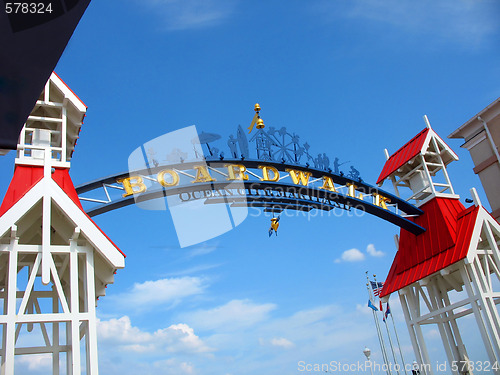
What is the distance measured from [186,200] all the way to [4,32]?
10651mm

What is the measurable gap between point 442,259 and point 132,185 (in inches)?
421

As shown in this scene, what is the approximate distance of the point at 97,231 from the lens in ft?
33.2

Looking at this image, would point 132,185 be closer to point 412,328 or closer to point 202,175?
point 202,175

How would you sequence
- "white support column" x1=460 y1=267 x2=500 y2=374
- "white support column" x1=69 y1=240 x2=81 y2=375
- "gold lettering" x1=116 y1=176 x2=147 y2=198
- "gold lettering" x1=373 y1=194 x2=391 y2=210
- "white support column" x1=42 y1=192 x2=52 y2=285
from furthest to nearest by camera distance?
"gold lettering" x1=373 y1=194 x2=391 y2=210
"white support column" x1=460 y1=267 x2=500 y2=374
"gold lettering" x1=116 y1=176 x2=147 y2=198
"white support column" x1=42 y1=192 x2=52 y2=285
"white support column" x1=69 y1=240 x2=81 y2=375

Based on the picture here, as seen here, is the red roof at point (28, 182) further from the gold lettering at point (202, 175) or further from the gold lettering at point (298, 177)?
the gold lettering at point (298, 177)

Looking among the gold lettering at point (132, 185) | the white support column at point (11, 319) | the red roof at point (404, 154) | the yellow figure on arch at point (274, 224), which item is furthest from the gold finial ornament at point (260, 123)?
the white support column at point (11, 319)

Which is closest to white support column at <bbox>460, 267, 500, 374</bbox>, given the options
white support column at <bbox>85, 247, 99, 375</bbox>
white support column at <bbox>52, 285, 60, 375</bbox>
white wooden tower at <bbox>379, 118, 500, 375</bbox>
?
white wooden tower at <bbox>379, 118, 500, 375</bbox>

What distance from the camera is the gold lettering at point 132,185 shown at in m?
13.5

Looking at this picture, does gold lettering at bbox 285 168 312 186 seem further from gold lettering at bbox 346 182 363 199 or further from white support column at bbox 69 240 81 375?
white support column at bbox 69 240 81 375

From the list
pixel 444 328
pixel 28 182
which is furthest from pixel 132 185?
pixel 444 328

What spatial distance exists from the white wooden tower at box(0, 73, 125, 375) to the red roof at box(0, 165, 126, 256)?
2cm

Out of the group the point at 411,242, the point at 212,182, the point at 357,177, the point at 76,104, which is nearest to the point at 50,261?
the point at 76,104

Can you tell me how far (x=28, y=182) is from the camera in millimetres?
10961

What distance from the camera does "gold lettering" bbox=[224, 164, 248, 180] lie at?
1504 cm
